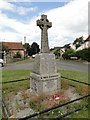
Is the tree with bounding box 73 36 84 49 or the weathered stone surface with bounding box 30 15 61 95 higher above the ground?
the tree with bounding box 73 36 84 49

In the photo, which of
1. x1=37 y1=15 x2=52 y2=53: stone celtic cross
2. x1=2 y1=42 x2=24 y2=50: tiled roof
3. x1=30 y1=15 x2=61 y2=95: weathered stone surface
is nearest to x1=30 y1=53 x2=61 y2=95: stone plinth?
x1=30 y1=15 x2=61 y2=95: weathered stone surface

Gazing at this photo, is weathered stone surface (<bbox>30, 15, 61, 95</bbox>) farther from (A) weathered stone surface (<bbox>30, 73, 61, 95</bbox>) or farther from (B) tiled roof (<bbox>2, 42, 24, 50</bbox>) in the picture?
(B) tiled roof (<bbox>2, 42, 24, 50</bbox>)

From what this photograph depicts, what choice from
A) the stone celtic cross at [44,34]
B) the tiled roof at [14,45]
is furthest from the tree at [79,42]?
the stone celtic cross at [44,34]

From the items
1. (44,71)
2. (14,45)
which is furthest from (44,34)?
(14,45)

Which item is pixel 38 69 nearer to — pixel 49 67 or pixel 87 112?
pixel 49 67

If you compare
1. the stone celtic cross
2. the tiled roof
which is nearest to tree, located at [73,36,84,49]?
the tiled roof

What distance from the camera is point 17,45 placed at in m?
43.3

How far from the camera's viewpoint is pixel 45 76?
4.40 meters

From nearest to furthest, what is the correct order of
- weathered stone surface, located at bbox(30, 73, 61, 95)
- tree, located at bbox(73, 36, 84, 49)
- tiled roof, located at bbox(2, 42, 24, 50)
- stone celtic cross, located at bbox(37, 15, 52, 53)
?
weathered stone surface, located at bbox(30, 73, 61, 95)
stone celtic cross, located at bbox(37, 15, 52, 53)
tiled roof, located at bbox(2, 42, 24, 50)
tree, located at bbox(73, 36, 84, 49)

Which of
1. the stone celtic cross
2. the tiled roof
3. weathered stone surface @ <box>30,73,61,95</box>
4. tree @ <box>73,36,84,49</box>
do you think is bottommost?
weathered stone surface @ <box>30,73,61,95</box>

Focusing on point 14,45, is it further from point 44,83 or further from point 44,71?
point 44,83

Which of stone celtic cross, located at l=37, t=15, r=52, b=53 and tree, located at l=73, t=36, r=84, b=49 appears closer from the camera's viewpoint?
stone celtic cross, located at l=37, t=15, r=52, b=53

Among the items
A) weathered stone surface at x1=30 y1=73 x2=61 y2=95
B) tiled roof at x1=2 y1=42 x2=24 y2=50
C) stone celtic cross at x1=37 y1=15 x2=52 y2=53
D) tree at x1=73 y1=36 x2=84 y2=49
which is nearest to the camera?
weathered stone surface at x1=30 y1=73 x2=61 y2=95

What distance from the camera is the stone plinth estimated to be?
434 cm
